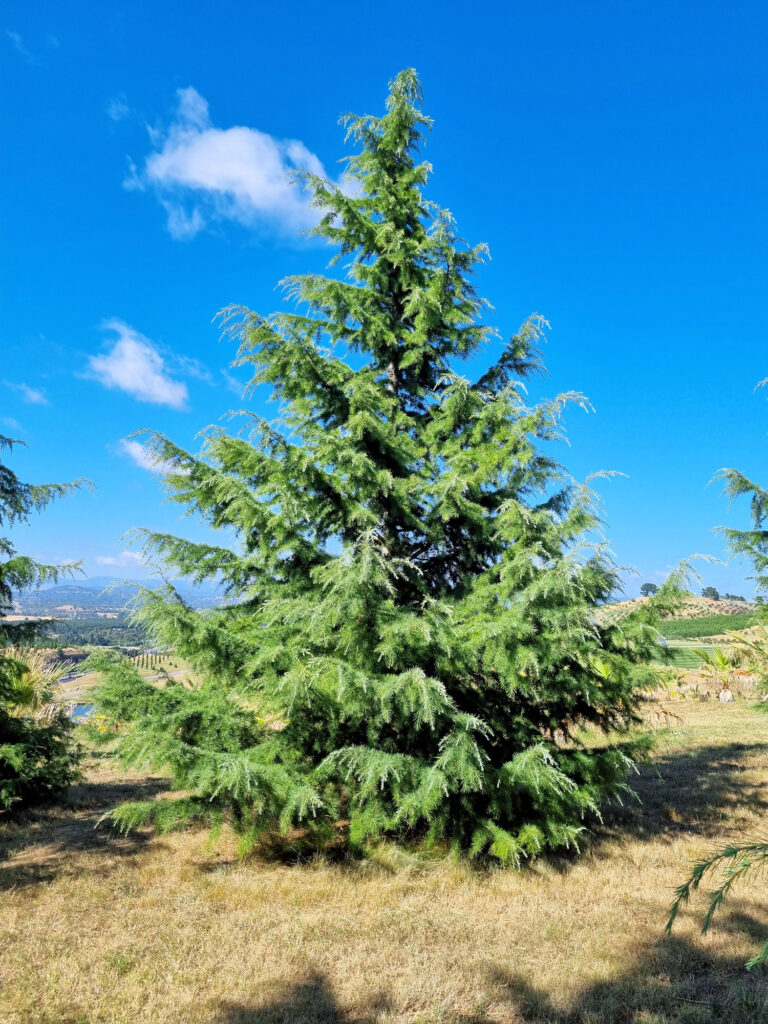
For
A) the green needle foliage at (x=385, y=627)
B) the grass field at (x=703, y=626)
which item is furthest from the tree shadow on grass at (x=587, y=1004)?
the grass field at (x=703, y=626)

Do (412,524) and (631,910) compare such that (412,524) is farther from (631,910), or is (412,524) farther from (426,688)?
(631,910)

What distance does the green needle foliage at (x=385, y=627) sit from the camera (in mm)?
6016

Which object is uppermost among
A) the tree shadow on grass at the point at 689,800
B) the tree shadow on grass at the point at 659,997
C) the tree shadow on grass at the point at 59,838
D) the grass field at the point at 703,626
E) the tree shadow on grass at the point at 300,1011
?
the grass field at the point at 703,626

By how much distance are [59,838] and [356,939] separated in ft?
16.3

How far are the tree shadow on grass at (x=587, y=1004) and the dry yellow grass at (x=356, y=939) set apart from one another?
0.05 ft

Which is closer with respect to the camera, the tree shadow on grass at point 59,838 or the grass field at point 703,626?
the tree shadow on grass at point 59,838

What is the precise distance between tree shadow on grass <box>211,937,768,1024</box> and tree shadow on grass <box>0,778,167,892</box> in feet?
11.8

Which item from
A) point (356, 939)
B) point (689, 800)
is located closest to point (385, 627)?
point (356, 939)

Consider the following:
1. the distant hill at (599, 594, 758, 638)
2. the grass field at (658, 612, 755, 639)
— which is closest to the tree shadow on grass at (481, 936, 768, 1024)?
the distant hill at (599, 594, 758, 638)

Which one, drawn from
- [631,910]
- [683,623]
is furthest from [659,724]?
[683,623]

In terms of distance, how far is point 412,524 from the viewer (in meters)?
7.70

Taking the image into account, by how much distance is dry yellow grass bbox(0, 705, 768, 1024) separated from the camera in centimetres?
424

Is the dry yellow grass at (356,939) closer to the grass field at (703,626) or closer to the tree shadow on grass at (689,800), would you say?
the tree shadow on grass at (689,800)

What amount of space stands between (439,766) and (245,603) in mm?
3294
